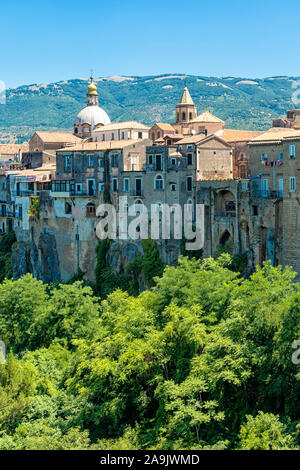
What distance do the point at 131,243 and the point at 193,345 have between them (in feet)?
87.0

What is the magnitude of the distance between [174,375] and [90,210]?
31.0 meters

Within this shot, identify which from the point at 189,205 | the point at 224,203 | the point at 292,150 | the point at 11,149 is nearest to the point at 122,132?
the point at 189,205

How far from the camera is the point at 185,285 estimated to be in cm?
4438

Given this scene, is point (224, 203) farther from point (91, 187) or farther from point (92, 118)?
point (92, 118)

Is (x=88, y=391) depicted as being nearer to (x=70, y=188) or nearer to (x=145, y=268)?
(x=145, y=268)

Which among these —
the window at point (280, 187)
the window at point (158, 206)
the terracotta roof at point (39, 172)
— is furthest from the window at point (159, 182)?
the terracotta roof at point (39, 172)

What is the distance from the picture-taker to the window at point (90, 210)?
6638 cm

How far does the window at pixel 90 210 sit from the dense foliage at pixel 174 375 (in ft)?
61.0

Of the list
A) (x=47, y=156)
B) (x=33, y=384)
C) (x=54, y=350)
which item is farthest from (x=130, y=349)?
(x=47, y=156)

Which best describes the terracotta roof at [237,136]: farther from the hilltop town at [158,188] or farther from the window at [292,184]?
the window at [292,184]

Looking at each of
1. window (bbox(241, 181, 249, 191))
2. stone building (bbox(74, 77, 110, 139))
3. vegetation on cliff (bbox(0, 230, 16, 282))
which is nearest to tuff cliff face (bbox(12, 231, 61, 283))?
vegetation on cliff (bbox(0, 230, 16, 282))

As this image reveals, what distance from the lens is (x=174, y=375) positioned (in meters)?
37.9

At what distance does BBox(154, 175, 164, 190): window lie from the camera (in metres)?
60.6

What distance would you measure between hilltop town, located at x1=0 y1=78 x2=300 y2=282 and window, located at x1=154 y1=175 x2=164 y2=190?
83 mm
